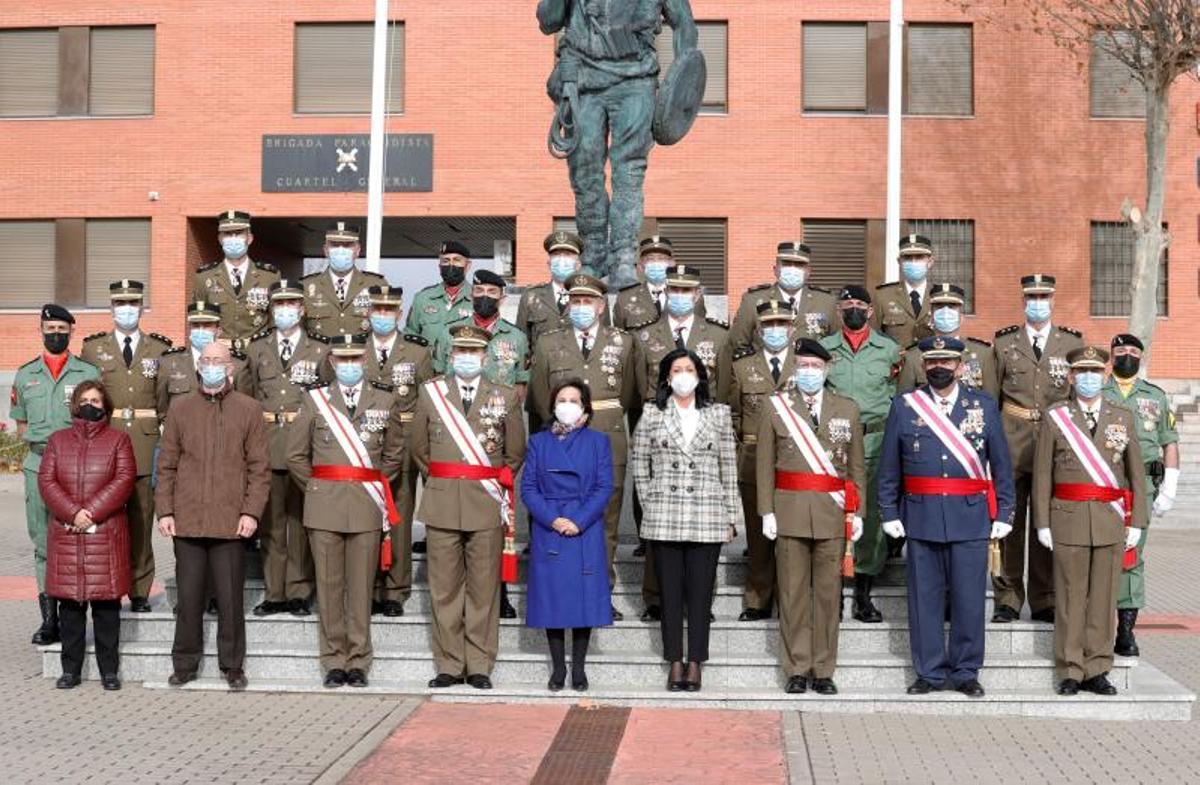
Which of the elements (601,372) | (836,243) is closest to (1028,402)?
(601,372)

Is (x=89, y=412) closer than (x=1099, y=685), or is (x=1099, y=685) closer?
(x=1099, y=685)

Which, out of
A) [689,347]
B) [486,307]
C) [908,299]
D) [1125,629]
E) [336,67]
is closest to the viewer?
[1125,629]

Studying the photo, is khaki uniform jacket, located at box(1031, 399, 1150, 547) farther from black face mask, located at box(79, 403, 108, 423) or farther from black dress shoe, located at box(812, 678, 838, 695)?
black face mask, located at box(79, 403, 108, 423)

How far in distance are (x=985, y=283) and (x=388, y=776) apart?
64.9 feet

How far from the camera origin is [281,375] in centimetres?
913

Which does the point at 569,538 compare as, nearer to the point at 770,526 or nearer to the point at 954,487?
the point at 770,526

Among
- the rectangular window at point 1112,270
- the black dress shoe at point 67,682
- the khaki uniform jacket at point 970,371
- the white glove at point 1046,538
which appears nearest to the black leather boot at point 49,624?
the black dress shoe at point 67,682

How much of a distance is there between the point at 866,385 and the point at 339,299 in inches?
138

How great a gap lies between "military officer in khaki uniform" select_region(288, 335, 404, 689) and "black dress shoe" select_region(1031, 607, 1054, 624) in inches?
150

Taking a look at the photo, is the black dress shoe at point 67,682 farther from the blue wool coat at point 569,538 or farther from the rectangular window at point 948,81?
the rectangular window at point 948,81

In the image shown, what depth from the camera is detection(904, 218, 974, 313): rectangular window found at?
24703 mm

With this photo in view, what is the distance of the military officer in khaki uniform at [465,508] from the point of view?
818 cm

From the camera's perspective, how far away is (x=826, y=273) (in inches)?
972

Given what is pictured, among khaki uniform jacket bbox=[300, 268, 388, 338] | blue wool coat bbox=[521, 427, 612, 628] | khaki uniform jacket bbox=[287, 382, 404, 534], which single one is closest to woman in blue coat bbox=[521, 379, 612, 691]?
blue wool coat bbox=[521, 427, 612, 628]
